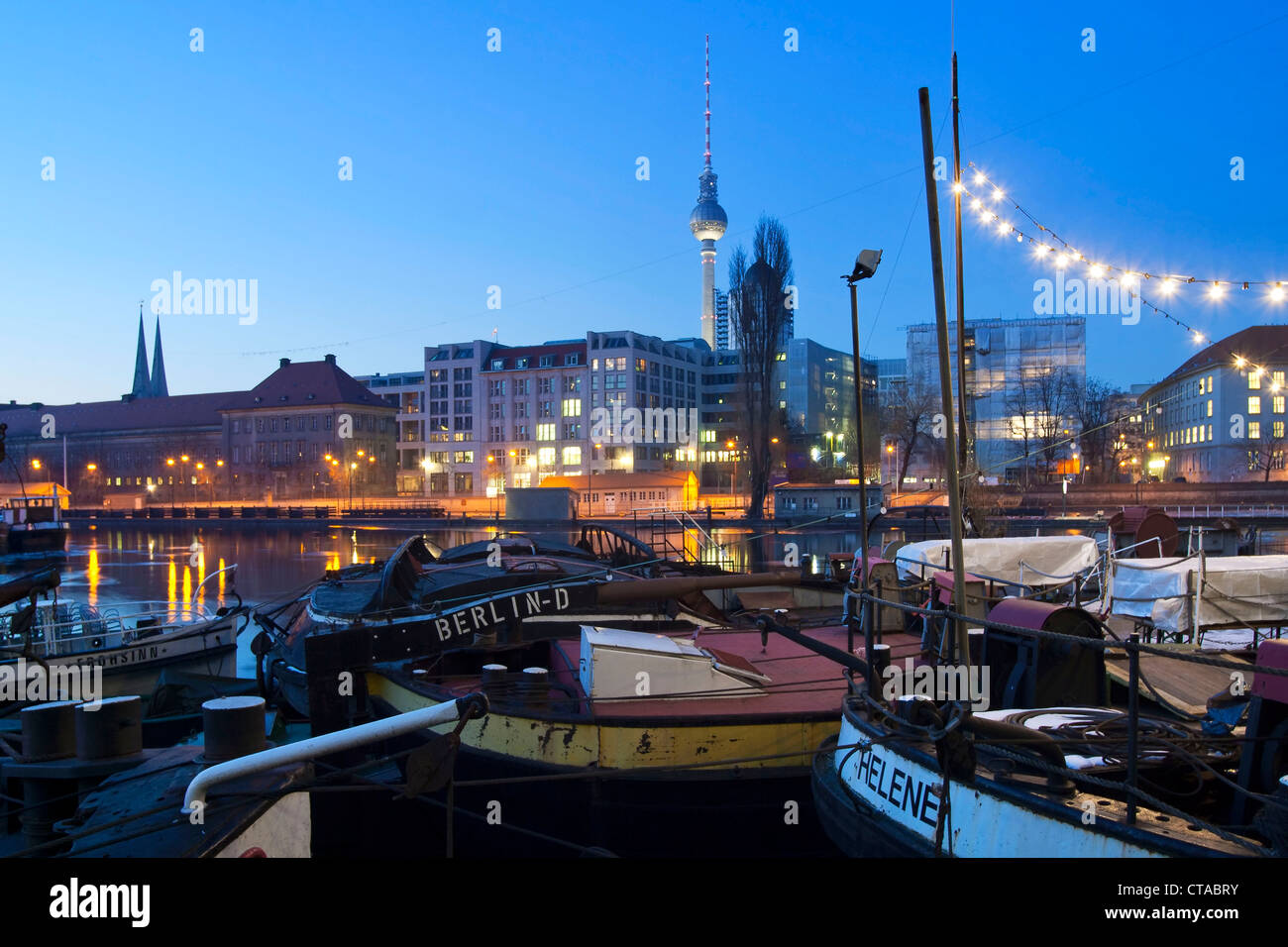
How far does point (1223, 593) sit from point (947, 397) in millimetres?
4983

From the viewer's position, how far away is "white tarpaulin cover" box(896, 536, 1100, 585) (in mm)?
13828

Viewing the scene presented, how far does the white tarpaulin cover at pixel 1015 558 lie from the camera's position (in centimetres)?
1383

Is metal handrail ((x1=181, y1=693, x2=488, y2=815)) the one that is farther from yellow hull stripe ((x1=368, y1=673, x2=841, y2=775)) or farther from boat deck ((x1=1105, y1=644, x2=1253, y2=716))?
boat deck ((x1=1105, y1=644, x2=1253, y2=716))

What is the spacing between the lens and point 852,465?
117562mm

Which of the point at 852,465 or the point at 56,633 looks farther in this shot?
the point at 852,465

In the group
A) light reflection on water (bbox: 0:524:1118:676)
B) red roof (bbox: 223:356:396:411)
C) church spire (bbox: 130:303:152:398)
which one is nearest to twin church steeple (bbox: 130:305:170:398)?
Result: church spire (bbox: 130:303:152:398)

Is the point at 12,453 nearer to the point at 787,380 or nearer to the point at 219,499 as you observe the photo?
the point at 219,499

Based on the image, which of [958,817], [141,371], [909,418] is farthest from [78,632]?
[141,371]

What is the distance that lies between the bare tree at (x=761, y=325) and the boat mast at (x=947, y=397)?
5221cm

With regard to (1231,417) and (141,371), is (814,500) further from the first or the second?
(141,371)

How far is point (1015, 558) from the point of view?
14.0 metres

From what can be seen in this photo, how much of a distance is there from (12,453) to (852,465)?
116360 millimetres

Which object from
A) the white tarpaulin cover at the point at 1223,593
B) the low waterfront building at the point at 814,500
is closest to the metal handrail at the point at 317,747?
the white tarpaulin cover at the point at 1223,593
